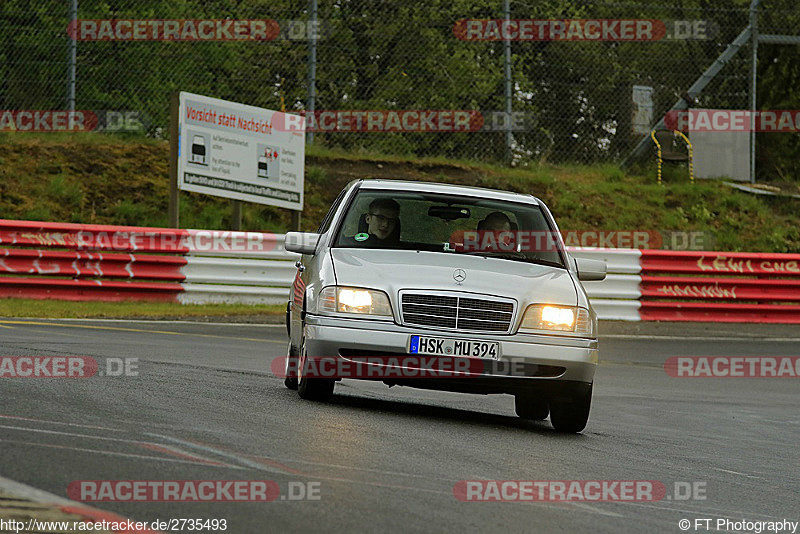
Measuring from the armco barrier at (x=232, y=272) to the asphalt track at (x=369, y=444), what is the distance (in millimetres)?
5252

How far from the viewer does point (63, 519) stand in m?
5.01

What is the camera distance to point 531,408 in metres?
10.5

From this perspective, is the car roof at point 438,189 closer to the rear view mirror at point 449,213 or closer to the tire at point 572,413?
the rear view mirror at point 449,213

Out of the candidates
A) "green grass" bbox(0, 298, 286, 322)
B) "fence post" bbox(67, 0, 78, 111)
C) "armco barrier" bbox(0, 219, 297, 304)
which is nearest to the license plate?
"green grass" bbox(0, 298, 286, 322)

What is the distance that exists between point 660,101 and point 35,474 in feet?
74.0

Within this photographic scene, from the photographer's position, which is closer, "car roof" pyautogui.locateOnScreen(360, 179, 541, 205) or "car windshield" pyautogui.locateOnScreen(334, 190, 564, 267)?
"car windshield" pyautogui.locateOnScreen(334, 190, 564, 267)

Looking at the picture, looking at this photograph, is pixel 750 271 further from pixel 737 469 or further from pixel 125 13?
pixel 125 13

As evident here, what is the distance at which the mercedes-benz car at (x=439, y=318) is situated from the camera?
8891 millimetres

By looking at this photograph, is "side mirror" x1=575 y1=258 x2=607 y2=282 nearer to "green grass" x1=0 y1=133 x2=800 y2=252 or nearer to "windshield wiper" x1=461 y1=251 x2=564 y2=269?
"windshield wiper" x1=461 y1=251 x2=564 y2=269

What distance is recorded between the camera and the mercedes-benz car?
8891mm

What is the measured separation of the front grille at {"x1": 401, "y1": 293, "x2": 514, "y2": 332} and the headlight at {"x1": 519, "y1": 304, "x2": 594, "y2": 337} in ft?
0.44

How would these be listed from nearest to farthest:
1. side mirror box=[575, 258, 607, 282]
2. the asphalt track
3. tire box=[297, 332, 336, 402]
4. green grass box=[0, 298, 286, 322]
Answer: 1. the asphalt track
2. tire box=[297, 332, 336, 402]
3. side mirror box=[575, 258, 607, 282]
4. green grass box=[0, 298, 286, 322]

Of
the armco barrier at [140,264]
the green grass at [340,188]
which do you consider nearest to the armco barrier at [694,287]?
the green grass at [340,188]

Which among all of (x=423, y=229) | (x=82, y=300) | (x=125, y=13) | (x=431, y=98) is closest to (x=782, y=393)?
(x=423, y=229)
